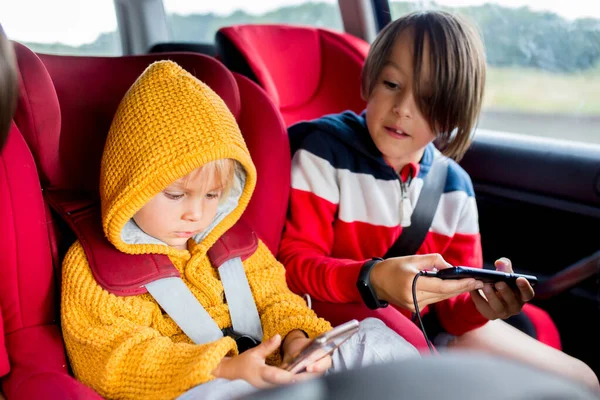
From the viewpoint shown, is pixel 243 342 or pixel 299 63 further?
pixel 299 63

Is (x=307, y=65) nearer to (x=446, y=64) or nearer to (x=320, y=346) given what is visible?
(x=446, y=64)

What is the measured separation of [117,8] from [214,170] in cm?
162

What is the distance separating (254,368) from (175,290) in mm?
246

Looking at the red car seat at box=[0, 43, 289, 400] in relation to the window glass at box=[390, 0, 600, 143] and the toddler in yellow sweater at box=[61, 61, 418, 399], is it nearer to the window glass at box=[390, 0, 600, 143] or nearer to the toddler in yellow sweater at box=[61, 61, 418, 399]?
the toddler in yellow sweater at box=[61, 61, 418, 399]

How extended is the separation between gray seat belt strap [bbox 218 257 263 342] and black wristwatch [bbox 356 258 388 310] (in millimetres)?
226

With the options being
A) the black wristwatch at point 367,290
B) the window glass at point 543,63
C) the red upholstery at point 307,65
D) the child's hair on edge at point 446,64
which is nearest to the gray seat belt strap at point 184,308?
the black wristwatch at point 367,290

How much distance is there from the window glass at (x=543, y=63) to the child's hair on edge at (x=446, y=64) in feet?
1.50

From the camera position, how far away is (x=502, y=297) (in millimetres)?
1262

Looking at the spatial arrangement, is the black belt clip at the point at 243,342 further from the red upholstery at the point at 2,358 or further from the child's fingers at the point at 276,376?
the red upholstery at the point at 2,358

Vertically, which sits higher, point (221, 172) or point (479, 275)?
point (221, 172)

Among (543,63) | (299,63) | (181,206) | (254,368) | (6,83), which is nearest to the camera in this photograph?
(6,83)

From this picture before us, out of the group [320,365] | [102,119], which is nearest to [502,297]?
[320,365]

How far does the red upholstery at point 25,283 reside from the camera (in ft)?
3.51

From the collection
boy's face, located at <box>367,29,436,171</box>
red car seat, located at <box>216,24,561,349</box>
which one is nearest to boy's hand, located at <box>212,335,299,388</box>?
boy's face, located at <box>367,29,436,171</box>
